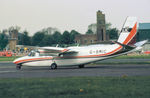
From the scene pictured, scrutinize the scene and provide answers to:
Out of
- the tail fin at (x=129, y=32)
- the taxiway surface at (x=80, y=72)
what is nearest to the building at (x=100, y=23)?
the tail fin at (x=129, y=32)

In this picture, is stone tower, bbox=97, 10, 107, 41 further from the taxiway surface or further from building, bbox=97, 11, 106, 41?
the taxiway surface

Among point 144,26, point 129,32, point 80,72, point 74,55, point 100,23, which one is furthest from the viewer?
point 144,26

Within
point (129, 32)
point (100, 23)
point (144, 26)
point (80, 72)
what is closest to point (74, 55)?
point (80, 72)

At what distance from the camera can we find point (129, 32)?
28.0 metres

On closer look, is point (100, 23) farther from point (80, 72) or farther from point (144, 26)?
point (80, 72)

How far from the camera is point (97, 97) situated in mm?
9812

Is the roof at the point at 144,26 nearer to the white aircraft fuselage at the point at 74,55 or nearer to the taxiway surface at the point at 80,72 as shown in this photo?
the white aircraft fuselage at the point at 74,55

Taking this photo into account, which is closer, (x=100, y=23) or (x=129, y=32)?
(x=129, y=32)

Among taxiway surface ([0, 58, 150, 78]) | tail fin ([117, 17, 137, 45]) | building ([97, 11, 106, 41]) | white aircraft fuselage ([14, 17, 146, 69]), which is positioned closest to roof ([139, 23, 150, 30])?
building ([97, 11, 106, 41])

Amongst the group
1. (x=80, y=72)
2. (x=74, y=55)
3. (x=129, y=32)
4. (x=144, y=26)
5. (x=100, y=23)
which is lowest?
(x=80, y=72)

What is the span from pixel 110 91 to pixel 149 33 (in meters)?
88.4

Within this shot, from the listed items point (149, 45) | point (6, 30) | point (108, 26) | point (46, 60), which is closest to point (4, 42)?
point (6, 30)

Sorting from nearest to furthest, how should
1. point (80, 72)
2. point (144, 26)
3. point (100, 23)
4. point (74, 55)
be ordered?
point (80, 72)
point (74, 55)
point (100, 23)
point (144, 26)

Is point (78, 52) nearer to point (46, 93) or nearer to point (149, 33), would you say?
point (46, 93)
